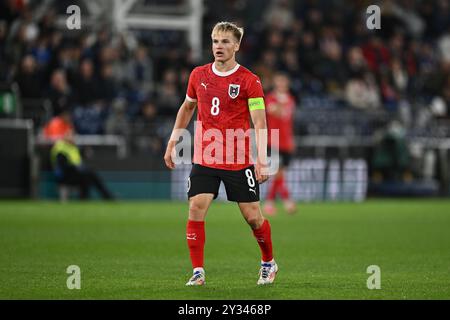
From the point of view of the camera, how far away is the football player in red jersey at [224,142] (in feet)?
31.7

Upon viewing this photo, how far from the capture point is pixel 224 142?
9742 mm

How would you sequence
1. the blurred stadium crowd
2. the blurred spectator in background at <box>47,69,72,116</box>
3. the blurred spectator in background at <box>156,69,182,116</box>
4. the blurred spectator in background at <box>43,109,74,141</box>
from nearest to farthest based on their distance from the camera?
the blurred spectator in background at <box>43,109,74,141</box>
the blurred spectator in background at <box>47,69,72,116</box>
the blurred stadium crowd
the blurred spectator in background at <box>156,69,182,116</box>

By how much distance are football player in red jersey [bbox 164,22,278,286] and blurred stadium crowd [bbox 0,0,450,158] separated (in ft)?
46.2

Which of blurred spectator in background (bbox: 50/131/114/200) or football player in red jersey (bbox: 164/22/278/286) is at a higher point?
football player in red jersey (bbox: 164/22/278/286)

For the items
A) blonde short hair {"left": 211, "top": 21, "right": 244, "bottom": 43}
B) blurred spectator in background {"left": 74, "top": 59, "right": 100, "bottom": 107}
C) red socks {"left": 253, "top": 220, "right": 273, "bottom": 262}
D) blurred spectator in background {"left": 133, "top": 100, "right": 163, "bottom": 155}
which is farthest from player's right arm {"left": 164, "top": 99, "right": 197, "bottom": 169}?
blurred spectator in background {"left": 74, "top": 59, "right": 100, "bottom": 107}

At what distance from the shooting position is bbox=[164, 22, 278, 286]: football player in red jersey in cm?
966

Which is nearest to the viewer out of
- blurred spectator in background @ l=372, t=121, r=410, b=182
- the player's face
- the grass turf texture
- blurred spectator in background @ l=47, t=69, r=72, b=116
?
the grass turf texture

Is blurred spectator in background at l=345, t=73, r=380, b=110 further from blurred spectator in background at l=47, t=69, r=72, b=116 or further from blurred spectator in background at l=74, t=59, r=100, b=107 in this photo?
blurred spectator in background at l=47, t=69, r=72, b=116

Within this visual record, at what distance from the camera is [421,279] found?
10.3 metres

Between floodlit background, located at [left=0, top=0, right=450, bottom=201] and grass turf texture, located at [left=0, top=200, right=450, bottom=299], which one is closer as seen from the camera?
grass turf texture, located at [left=0, top=200, right=450, bottom=299]

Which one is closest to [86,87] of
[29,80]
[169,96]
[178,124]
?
[29,80]

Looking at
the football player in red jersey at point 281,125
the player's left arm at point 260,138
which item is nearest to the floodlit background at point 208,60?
the football player in red jersey at point 281,125

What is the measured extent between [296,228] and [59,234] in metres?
3.91

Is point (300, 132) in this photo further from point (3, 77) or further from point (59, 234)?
point (59, 234)
